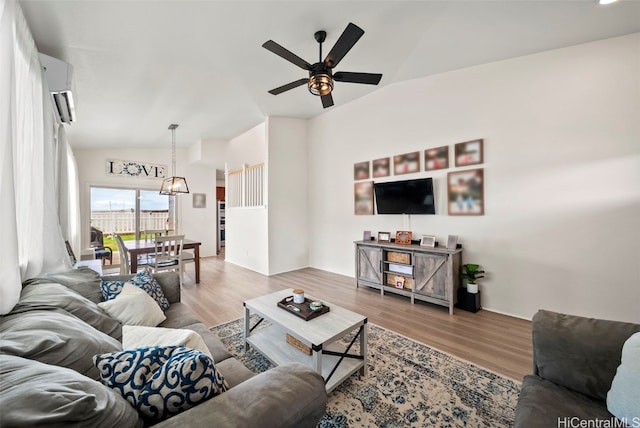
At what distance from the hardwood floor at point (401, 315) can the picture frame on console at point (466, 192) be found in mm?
1321

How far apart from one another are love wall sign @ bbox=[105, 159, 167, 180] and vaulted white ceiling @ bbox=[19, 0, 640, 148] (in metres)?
2.34

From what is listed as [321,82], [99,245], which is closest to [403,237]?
[321,82]

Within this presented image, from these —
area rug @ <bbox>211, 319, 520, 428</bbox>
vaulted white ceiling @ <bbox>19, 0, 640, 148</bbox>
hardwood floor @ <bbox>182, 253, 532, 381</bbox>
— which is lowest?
area rug @ <bbox>211, 319, 520, 428</bbox>

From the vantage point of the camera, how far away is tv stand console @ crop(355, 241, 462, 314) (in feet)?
9.96

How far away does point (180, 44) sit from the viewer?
8.34ft

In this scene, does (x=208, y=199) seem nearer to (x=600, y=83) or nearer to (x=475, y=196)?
(x=475, y=196)

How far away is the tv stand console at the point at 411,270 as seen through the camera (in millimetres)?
3035

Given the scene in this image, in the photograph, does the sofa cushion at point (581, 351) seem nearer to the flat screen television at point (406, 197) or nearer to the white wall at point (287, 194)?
the flat screen television at point (406, 197)

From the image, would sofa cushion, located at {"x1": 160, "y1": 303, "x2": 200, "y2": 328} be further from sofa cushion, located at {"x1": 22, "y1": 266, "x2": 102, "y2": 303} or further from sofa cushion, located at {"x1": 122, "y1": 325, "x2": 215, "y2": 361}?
sofa cushion, located at {"x1": 122, "y1": 325, "x2": 215, "y2": 361}

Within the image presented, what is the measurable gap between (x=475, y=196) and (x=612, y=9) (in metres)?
1.96

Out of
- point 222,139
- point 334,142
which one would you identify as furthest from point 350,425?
point 222,139

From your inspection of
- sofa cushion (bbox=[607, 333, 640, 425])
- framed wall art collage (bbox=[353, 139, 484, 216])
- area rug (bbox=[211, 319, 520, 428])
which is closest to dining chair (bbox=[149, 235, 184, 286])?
area rug (bbox=[211, 319, 520, 428])

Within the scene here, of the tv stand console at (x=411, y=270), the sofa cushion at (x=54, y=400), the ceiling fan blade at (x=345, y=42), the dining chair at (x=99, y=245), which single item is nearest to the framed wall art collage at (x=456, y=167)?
the tv stand console at (x=411, y=270)

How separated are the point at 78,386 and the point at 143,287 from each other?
5.08 ft
